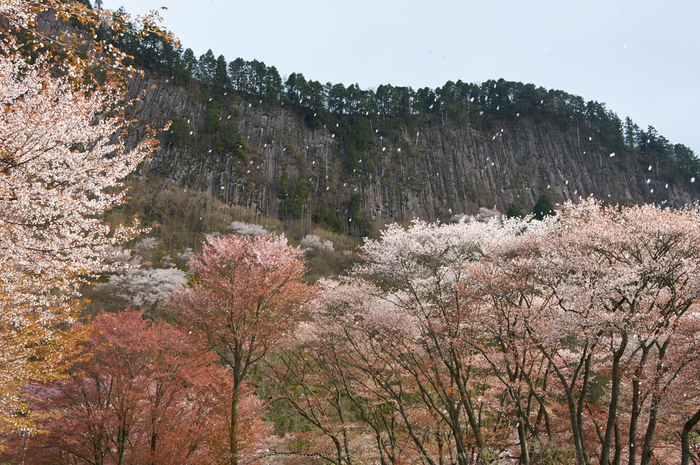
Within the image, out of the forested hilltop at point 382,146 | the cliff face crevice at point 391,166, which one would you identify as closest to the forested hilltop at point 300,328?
the cliff face crevice at point 391,166

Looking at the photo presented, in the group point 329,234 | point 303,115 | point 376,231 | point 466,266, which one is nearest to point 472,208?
point 376,231

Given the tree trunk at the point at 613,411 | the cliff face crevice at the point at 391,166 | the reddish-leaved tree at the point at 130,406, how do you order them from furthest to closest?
the cliff face crevice at the point at 391,166, the reddish-leaved tree at the point at 130,406, the tree trunk at the point at 613,411

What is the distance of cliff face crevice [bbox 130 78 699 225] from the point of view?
46500mm

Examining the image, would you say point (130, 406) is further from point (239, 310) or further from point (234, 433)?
point (239, 310)

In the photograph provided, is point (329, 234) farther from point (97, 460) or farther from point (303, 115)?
point (97, 460)

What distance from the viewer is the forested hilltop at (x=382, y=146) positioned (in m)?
47.1

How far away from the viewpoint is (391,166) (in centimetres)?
5538

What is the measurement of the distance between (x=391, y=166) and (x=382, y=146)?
4.27 meters

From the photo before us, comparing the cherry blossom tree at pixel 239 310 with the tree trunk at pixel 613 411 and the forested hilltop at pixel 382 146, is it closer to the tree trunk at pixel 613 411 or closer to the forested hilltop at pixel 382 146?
the tree trunk at pixel 613 411

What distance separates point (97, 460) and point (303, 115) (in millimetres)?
52872

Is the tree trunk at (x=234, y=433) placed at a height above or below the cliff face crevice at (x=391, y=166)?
below

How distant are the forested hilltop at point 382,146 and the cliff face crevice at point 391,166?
184 millimetres

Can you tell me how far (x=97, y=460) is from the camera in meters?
10.5

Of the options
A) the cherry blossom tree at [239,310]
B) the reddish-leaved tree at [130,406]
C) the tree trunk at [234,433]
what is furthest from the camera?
the cherry blossom tree at [239,310]
